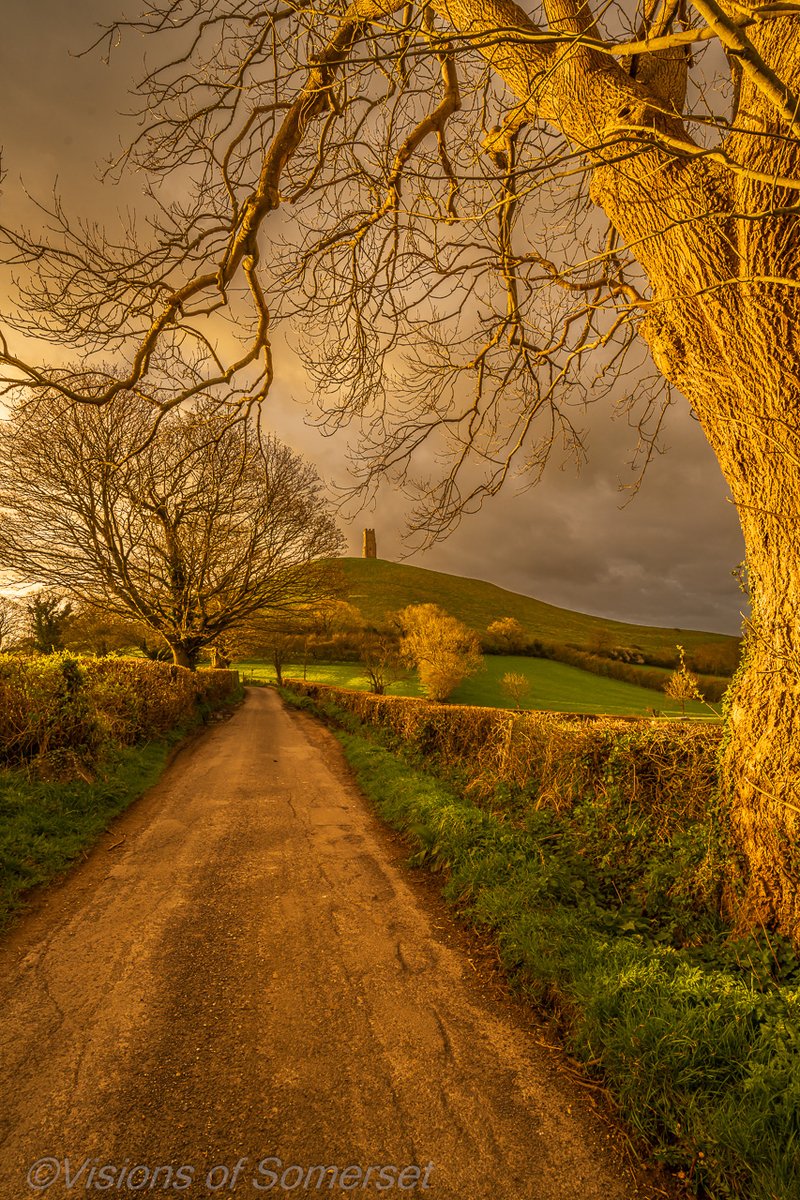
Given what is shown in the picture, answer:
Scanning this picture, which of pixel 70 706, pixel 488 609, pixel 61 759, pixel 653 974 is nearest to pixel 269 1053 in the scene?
pixel 653 974

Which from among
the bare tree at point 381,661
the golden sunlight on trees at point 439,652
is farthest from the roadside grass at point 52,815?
the golden sunlight on trees at point 439,652

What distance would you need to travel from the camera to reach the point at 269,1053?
115 inches

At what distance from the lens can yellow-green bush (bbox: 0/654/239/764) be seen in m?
7.35

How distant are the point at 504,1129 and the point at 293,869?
12.0ft

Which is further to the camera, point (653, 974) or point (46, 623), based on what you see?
point (46, 623)

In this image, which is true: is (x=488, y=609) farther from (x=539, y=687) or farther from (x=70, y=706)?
(x=70, y=706)

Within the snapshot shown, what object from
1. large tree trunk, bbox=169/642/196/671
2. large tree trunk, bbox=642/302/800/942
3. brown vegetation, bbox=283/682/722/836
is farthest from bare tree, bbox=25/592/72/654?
large tree trunk, bbox=642/302/800/942

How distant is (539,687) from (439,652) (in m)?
13.4

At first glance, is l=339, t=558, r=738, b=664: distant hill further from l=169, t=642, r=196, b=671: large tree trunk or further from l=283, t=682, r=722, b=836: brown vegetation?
l=283, t=682, r=722, b=836: brown vegetation

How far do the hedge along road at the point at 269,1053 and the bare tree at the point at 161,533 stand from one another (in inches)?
471

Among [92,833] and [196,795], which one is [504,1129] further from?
[196,795]
